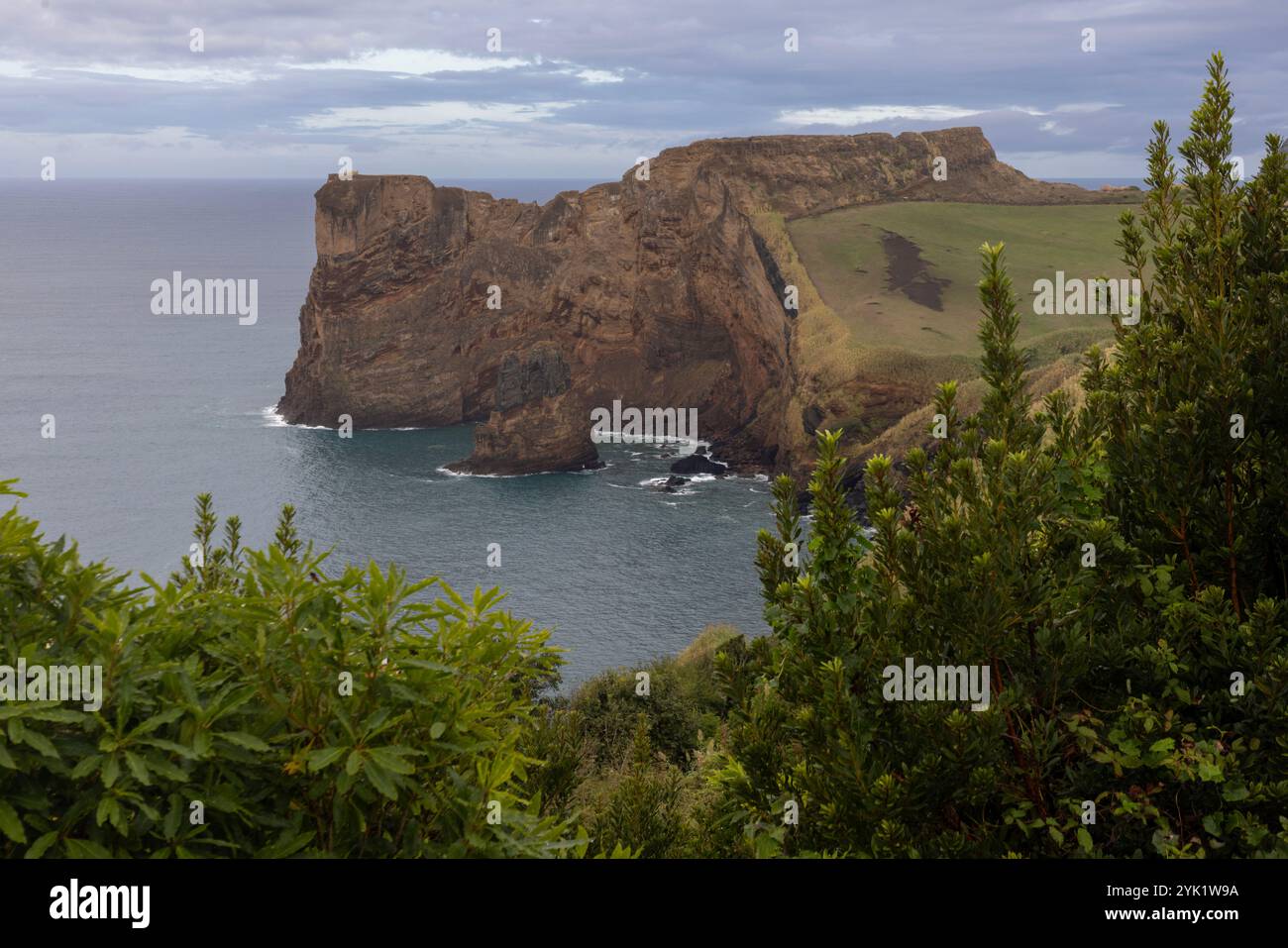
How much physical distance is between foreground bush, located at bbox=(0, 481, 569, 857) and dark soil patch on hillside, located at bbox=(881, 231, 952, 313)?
5192 inches

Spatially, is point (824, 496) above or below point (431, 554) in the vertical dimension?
above

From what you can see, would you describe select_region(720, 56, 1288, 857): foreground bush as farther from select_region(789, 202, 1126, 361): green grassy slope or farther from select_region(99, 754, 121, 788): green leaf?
select_region(789, 202, 1126, 361): green grassy slope

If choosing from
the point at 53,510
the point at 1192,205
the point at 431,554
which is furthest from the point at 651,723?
the point at 53,510

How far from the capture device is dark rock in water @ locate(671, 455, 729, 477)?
120750mm

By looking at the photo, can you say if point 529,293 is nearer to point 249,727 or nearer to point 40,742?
point 249,727

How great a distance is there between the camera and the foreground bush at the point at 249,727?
16.5 ft

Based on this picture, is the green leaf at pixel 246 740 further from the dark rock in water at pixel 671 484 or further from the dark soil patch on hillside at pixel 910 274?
the dark soil patch on hillside at pixel 910 274

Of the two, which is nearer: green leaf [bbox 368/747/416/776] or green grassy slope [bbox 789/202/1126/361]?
green leaf [bbox 368/747/416/776]

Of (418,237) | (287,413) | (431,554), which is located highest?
(418,237)

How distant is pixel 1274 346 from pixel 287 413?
482 ft

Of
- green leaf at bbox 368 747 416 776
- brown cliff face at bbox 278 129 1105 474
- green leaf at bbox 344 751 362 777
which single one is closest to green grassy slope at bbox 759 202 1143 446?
brown cliff face at bbox 278 129 1105 474
